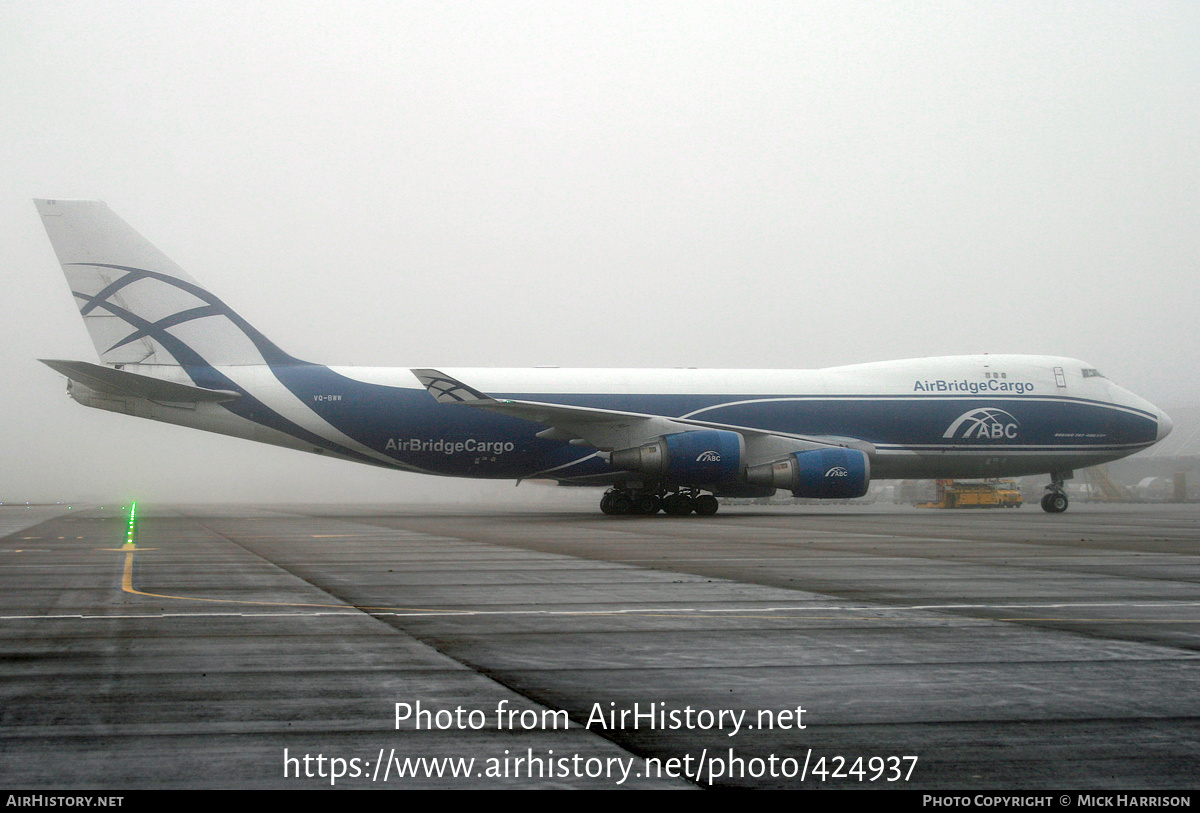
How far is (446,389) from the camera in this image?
25.0m

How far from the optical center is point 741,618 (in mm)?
7754

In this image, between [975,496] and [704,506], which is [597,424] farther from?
[975,496]

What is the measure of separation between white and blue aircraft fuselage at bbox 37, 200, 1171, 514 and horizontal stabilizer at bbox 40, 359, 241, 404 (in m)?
0.06

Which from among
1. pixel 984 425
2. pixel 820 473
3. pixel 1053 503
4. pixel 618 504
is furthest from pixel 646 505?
pixel 1053 503

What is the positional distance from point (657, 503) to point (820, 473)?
4.64 meters

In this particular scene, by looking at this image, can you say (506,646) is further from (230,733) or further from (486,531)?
(486,531)

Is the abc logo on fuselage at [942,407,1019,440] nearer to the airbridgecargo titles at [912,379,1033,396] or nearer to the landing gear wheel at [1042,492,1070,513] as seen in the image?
the airbridgecargo titles at [912,379,1033,396]

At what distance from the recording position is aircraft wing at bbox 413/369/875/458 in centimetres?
2492

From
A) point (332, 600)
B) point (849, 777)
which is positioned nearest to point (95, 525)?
point (332, 600)

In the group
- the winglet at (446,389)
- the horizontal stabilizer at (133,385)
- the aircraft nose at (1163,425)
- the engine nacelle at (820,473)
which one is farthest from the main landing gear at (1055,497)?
the horizontal stabilizer at (133,385)

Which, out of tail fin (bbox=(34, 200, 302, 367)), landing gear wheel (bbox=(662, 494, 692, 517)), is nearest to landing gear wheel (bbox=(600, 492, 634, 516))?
landing gear wheel (bbox=(662, 494, 692, 517))

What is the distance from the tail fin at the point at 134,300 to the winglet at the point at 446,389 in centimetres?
499
